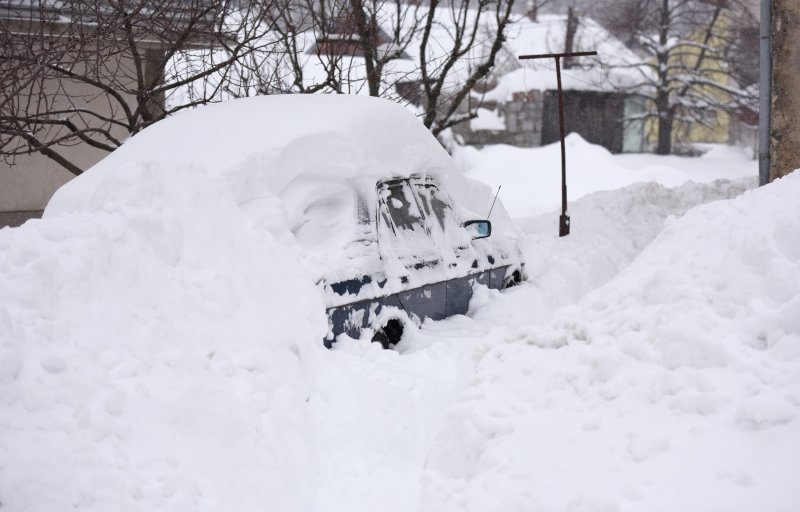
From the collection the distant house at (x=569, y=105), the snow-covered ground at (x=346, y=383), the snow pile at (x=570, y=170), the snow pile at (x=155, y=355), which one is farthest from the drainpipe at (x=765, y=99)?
the distant house at (x=569, y=105)

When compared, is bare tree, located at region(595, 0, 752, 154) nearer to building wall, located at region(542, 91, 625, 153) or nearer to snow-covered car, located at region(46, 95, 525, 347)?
building wall, located at region(542, 91, 625, 153)

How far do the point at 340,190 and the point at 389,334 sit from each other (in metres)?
1.14

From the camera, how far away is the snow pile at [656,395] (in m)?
3.24

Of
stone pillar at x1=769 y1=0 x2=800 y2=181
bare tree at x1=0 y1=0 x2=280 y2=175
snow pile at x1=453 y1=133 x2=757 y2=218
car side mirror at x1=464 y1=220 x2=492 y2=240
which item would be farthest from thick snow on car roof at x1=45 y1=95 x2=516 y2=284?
snow pile at x1=453 y1=133 x2=757 y2=218

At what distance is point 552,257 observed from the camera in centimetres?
1109

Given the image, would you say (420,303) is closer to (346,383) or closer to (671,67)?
(346,383)

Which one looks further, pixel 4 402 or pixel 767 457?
pixel 4 402

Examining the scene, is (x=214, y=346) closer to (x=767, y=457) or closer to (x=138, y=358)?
(x=138, y=358)

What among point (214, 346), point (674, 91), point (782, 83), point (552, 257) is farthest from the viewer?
point (674, 91)

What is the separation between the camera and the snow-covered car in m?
Answer: 6.04

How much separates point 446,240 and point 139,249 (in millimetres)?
3245

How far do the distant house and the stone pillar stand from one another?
68.9 feet

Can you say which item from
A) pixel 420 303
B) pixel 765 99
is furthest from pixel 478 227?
pixel 765 99

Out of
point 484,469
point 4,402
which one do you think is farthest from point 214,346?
point 484,469
